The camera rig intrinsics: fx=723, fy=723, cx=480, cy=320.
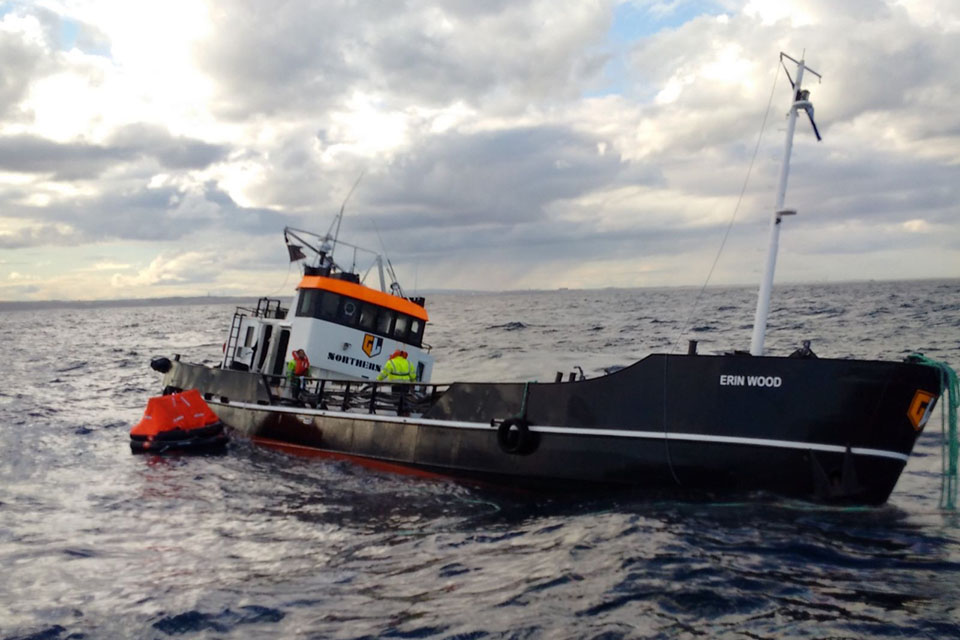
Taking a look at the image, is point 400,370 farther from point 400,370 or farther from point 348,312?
point 348,312

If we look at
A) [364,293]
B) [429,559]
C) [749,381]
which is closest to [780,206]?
[749,381]

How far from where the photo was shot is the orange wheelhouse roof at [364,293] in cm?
1623

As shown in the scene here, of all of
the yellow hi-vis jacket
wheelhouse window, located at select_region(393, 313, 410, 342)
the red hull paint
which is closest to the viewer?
the red hull paint

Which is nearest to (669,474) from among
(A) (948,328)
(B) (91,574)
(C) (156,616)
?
(C) (156,616)

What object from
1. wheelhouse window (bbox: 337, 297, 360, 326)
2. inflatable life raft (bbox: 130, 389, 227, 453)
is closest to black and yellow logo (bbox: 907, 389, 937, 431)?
wheelhouse window (bbox: 337, 297, 360, 326)

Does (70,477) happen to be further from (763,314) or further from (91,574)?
(763,314)

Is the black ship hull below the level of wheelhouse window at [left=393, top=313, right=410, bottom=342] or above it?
below

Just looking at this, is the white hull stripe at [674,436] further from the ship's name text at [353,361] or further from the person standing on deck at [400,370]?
the ship's name text at [353,361]

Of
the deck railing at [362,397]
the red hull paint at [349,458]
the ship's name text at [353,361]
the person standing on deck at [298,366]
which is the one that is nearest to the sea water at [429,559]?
the red hull paint at [349,458]

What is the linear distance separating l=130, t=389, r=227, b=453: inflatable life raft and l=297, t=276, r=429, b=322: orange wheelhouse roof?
3.69 m

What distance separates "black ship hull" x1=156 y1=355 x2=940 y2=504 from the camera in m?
8.26

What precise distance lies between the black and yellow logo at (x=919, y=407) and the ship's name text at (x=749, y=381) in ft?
4.98

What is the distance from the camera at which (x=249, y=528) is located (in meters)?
8.93

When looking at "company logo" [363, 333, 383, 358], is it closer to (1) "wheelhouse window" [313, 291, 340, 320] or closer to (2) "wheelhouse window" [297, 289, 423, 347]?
(2) "wheelhouse window" [297, 289, 423, 347]
